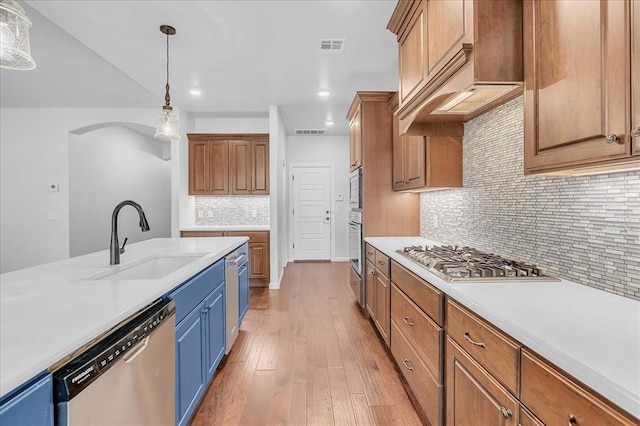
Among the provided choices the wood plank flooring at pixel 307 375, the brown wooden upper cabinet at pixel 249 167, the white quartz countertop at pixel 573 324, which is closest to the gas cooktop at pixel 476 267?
the white quartz countertop at pixel 573 324

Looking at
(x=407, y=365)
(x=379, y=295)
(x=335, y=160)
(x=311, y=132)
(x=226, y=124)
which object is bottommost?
(x=407, y=365)

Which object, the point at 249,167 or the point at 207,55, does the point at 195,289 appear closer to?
the point at 207,55

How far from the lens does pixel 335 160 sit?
675cm

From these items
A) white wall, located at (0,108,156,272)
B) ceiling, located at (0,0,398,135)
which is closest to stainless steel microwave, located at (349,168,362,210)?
ceiling, located at (0,0,398,135)

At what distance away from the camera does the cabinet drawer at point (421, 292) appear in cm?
153

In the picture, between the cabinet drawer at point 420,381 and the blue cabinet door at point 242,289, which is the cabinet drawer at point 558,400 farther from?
the blue cabinet door at point 242,289

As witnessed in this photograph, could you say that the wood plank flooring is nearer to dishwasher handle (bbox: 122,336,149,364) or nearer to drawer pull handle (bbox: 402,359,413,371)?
drawer pull handle (bbox: 402,359,413,371)

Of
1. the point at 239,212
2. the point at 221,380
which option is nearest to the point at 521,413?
the point at 221,380

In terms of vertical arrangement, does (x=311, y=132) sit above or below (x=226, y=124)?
above

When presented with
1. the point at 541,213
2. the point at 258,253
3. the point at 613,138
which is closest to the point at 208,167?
the point at 258,253

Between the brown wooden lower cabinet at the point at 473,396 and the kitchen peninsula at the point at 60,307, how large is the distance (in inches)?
50.6

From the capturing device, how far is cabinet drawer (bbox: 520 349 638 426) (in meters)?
0.70

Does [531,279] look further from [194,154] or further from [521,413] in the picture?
[194,154]

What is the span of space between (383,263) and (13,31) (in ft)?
8.61
